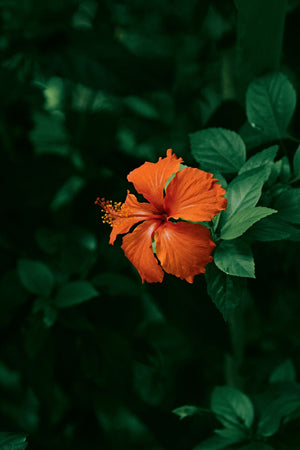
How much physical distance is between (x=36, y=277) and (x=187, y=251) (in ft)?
1.24

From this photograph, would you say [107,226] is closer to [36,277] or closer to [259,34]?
[36,277]

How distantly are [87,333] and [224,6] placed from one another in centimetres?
52

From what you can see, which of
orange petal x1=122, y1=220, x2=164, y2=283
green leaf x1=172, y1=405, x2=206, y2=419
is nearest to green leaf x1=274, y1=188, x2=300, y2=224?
orange petal x1=122, y1=220, x2=164, y2=283

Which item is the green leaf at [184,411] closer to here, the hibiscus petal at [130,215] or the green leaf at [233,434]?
the green leaf at [233,434]

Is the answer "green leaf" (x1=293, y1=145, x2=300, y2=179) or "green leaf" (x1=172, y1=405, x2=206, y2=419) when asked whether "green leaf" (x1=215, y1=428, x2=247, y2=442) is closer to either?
"green leaf" (x1=172, y1=405, x2=206, y2=419)

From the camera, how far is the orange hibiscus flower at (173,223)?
1.15 ft

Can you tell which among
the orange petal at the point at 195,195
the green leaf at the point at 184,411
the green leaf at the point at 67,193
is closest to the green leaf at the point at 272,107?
the orange petal at the point at 195,195

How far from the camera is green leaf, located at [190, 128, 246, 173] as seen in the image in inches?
17.3

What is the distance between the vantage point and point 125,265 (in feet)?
2.48

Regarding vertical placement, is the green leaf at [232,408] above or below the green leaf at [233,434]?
above

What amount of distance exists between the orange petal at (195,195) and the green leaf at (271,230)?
0.16 ft

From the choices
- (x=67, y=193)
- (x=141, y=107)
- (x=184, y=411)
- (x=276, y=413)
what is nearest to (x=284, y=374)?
(x=276, y=413)

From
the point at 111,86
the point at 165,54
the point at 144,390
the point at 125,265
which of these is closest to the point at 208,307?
the point at 125,265

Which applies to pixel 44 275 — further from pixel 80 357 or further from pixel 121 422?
pixel 121 422
